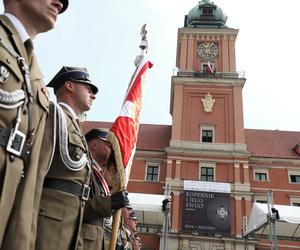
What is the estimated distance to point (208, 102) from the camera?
21.5 m

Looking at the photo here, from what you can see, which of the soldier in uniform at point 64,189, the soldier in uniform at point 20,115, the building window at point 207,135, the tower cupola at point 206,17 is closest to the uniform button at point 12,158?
the soldier in uniform at point 20,115

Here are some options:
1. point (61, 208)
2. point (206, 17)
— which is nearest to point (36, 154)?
point (61, 208)

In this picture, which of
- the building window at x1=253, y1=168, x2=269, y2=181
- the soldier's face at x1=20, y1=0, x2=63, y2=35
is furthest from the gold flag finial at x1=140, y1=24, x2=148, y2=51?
the building window at x1=253, y1=168, x2=269, y2=181

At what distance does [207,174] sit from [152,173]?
3209mm

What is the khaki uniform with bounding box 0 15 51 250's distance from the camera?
1156mm

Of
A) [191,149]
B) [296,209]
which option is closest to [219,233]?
[191,149]

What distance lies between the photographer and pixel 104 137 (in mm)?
3363

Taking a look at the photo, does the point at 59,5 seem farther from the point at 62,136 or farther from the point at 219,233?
the point at 219,233

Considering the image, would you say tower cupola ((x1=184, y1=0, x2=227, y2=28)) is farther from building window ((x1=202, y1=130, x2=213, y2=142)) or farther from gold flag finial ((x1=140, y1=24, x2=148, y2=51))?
gold flag finial ((x1=140, y1=24, x2=148, y2=51))

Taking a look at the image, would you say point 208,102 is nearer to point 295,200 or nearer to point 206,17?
point 295,200

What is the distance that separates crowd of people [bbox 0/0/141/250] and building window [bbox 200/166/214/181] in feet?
57.2

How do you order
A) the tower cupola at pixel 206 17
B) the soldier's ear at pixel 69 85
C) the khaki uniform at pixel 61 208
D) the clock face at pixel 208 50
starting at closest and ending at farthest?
1. the khaki uniform at pixel 61 208
2. the soldier's ear at pixel 69 85
3. the clock face at pixel 208 50
4. the tower cupola at pixel 206 17

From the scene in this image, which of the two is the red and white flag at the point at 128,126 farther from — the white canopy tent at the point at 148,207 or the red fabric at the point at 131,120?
the white canopy tent at the point at 148,207

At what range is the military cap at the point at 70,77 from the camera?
96.7 inches
